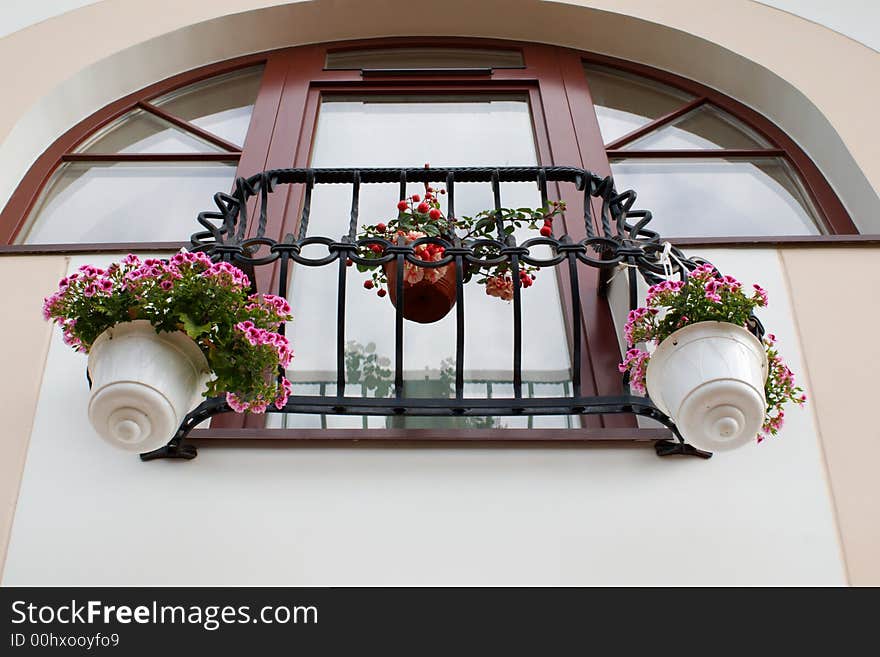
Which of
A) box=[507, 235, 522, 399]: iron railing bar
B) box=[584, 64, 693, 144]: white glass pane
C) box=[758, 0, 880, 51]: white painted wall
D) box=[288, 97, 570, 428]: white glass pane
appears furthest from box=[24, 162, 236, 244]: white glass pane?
box=[758, 0, 880, 51]: white painted wall

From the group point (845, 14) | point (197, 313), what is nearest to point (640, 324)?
point (197, 313)

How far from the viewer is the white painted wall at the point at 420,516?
1.94 metres

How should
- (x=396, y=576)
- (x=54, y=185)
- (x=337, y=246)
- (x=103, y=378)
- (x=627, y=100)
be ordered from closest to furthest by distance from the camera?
(x=103, y=378)
(x=396, y=576)
(x=337, y=246)
(x=54, y=185)
(x=627, y=100)

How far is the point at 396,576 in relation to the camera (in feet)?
6.33

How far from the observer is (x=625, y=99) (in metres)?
3.63

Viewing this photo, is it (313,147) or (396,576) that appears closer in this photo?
(396,576)

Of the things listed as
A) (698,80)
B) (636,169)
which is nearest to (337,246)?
(636,169)

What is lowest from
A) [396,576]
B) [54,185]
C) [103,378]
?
[396,576]

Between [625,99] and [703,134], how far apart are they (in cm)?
36

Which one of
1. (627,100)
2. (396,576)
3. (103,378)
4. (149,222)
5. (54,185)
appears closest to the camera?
(103,378)

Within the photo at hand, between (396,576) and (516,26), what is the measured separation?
263 centimetres

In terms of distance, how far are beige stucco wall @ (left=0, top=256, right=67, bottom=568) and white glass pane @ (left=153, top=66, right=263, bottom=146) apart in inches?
42.9

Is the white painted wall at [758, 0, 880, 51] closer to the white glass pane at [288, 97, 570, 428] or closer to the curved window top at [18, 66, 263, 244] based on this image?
the white glass pane at [288, 97, 570, 428]
